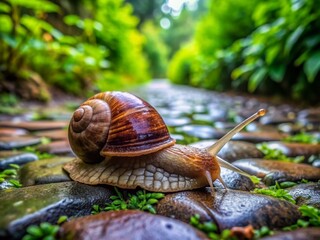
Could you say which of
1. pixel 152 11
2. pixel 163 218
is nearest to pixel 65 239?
pixel 163 218

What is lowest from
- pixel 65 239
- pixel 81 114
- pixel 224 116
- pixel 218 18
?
pixel 65 239

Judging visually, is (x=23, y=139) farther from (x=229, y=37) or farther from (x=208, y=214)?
(x=229, y=37)

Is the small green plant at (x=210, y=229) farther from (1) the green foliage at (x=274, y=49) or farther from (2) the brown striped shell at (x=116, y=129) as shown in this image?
(1) the green foliage at (x=274, y=49)

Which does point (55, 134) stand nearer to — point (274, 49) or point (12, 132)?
point (12, 132)

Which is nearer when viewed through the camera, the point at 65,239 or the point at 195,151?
the point at 65,239

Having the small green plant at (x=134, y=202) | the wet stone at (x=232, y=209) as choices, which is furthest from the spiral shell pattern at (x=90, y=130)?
the wet stone at (x=232, y=209)

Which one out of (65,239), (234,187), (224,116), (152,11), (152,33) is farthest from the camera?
(152,11)

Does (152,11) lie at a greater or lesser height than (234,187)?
greater

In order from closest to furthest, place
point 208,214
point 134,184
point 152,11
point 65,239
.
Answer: point 65,239
point 208,214
point 134,184
point 152,11
